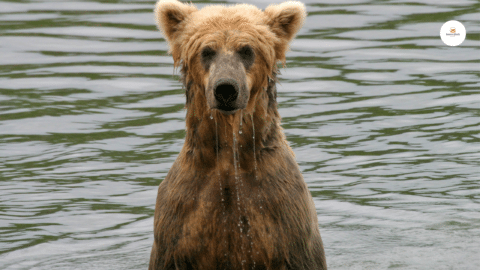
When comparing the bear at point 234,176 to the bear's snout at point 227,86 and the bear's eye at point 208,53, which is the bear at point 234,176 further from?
the bear's snout at point 227,86

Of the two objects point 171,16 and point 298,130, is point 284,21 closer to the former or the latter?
point 171,16

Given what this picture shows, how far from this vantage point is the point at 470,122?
11281 millimetres

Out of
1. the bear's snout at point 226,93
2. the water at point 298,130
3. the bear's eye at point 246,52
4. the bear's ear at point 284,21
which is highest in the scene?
the bear's ear at point 284,21

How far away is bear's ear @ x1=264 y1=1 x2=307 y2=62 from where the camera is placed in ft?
18.6

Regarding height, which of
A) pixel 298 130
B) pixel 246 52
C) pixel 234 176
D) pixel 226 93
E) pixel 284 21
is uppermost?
pixel 284 21

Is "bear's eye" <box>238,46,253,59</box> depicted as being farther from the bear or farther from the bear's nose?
the bear's nose

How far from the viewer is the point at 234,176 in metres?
5.66

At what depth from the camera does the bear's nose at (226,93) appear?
5.09 m

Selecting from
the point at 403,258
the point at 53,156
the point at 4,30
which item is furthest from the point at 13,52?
the point at 403,258

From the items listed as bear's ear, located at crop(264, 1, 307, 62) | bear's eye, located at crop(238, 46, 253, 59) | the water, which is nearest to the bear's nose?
bear's eye, located at crop(238, 46, 253, 59)

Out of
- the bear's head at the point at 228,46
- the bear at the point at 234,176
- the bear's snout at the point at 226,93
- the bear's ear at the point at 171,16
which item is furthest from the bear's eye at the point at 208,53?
the bear's ear at the point at 171,16

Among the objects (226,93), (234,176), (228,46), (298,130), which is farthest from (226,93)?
(298,130)

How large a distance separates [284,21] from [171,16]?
2.22 ft

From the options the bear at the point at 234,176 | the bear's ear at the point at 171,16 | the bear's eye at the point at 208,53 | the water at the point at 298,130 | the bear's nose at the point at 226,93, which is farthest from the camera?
the water at the point at 298,130
